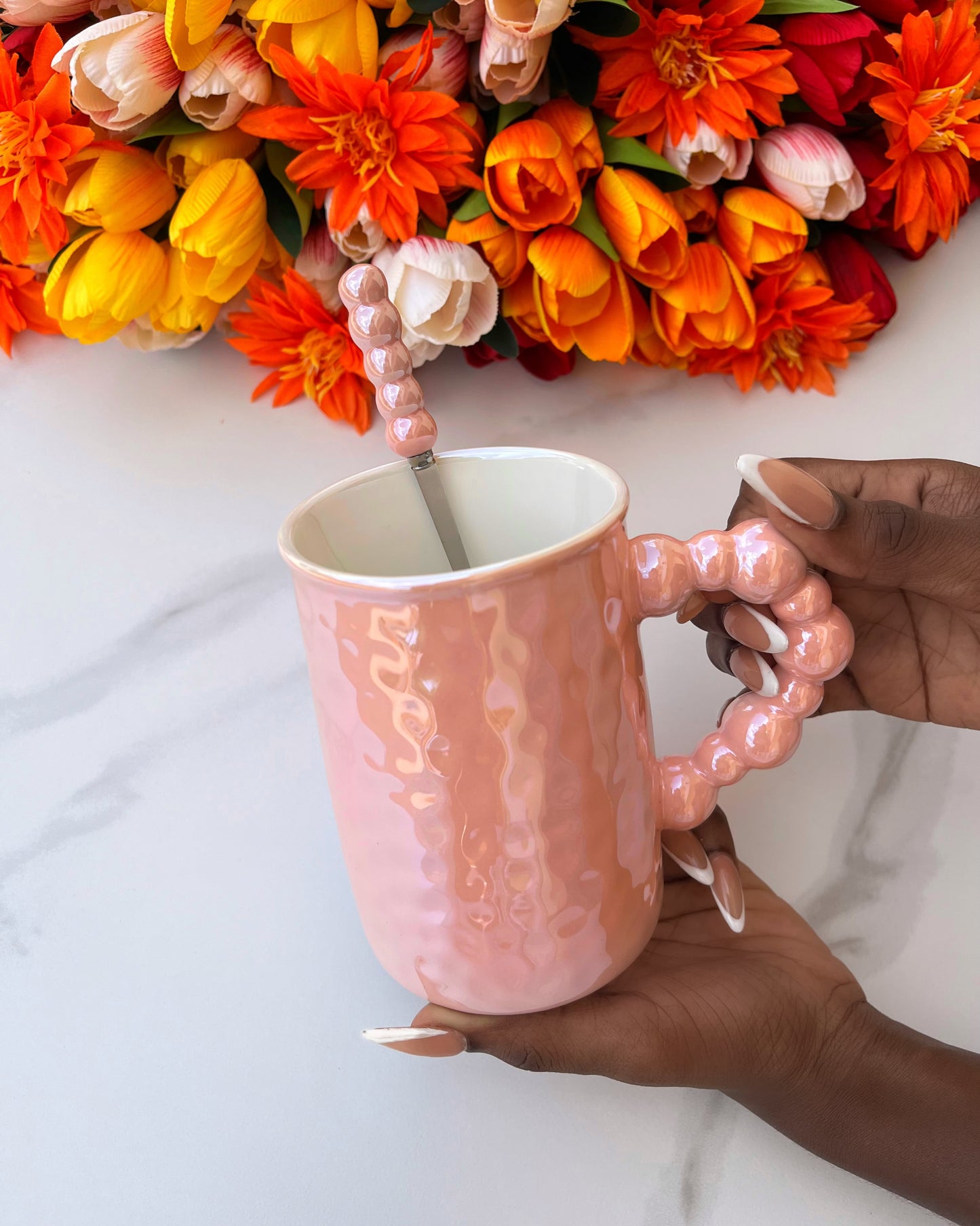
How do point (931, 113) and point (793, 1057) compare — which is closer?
point (793, 1057)

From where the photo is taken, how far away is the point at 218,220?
1.77 ft

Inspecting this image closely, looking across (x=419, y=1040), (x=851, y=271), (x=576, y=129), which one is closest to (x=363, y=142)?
(x=576, y=129)

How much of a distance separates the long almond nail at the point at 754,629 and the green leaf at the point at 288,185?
1.09ft

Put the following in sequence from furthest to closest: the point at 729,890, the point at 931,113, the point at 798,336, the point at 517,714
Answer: the point at 798,336 < the point at 931,113 < the point at 729,890 < the point at 517,714

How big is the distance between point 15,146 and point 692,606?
40 centimetres

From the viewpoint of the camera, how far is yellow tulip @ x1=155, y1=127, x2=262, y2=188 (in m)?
0.54

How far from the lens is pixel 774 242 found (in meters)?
0.59

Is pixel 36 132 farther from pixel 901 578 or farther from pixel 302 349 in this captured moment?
pixel 901 578

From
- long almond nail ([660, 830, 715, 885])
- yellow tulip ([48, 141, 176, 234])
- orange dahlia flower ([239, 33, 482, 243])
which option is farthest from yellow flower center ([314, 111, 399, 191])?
long almond nail ([660, 830, 715, 885])

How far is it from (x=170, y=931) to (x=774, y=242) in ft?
1.64

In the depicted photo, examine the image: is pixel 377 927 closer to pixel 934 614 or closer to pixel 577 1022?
pixel 577 1022

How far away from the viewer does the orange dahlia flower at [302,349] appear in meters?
0.61

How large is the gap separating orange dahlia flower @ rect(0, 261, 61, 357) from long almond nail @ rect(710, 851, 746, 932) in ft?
1.72

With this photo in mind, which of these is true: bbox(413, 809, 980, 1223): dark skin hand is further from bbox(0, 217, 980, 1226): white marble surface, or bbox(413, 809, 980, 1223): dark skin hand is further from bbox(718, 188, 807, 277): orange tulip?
bbox(718, 188, 807, 277): orange tulip
